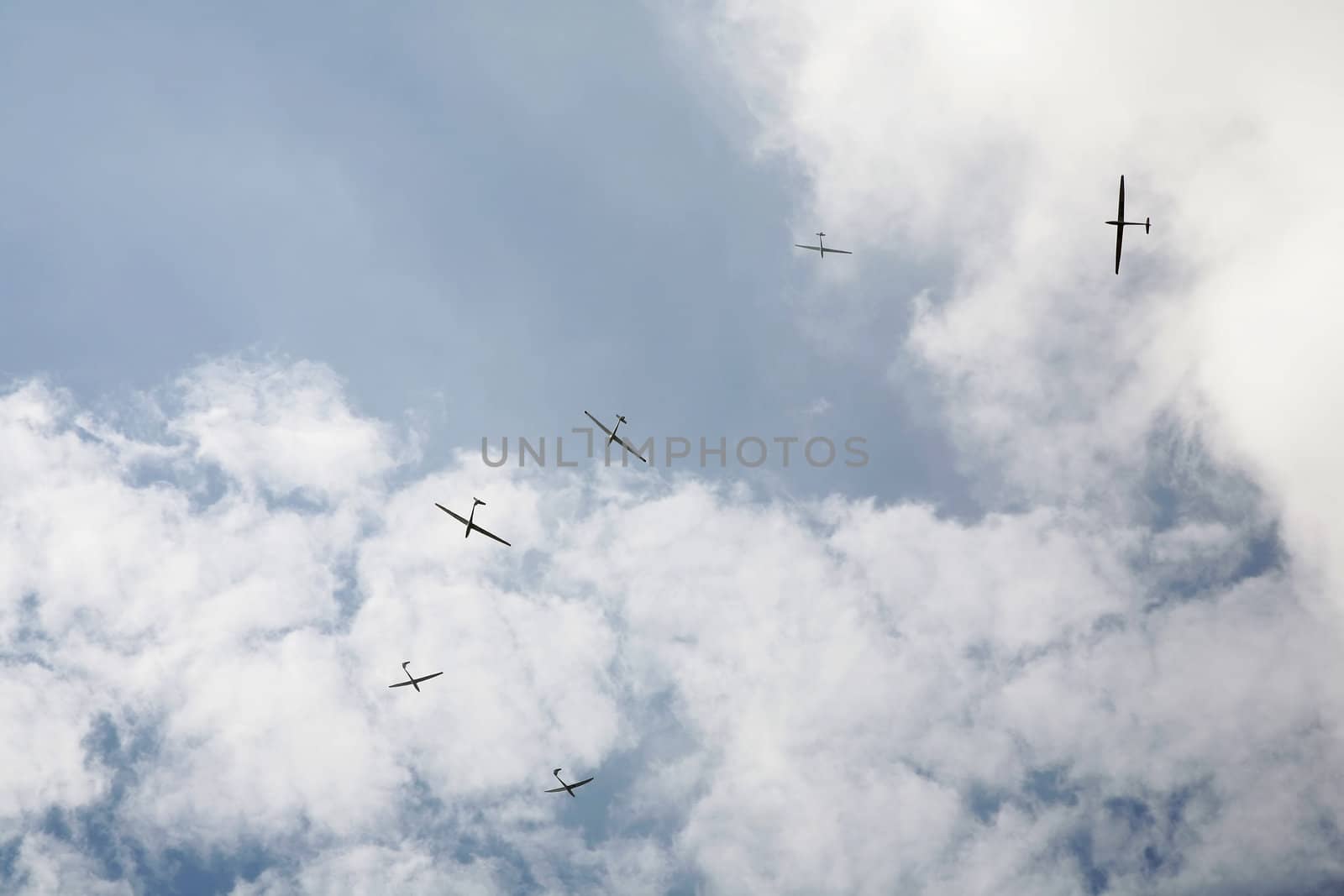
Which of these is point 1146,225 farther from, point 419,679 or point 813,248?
point 419,679

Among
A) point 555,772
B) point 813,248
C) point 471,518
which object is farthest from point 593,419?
point 555,772

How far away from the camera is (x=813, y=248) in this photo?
16988 centimetres

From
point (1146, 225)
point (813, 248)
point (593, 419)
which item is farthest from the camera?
point (813, 248)

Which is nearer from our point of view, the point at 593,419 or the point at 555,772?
the point at 593,419

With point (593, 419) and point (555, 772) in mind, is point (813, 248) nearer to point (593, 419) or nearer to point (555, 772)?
point (593, 419)

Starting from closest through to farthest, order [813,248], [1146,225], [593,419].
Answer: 1. [1146,225]
2. [593,419]
3. [813,248]

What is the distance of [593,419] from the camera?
5413 inches

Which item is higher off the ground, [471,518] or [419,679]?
[471,518]

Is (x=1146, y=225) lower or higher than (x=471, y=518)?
higher

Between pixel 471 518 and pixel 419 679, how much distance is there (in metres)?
45.0

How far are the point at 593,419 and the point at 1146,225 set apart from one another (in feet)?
276

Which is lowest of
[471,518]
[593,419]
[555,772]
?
[555,772]

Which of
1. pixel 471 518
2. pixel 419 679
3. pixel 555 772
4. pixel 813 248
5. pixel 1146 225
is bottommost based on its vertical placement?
pixel 555 772

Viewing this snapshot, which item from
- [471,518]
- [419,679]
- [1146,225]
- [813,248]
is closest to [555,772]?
[419,679]
